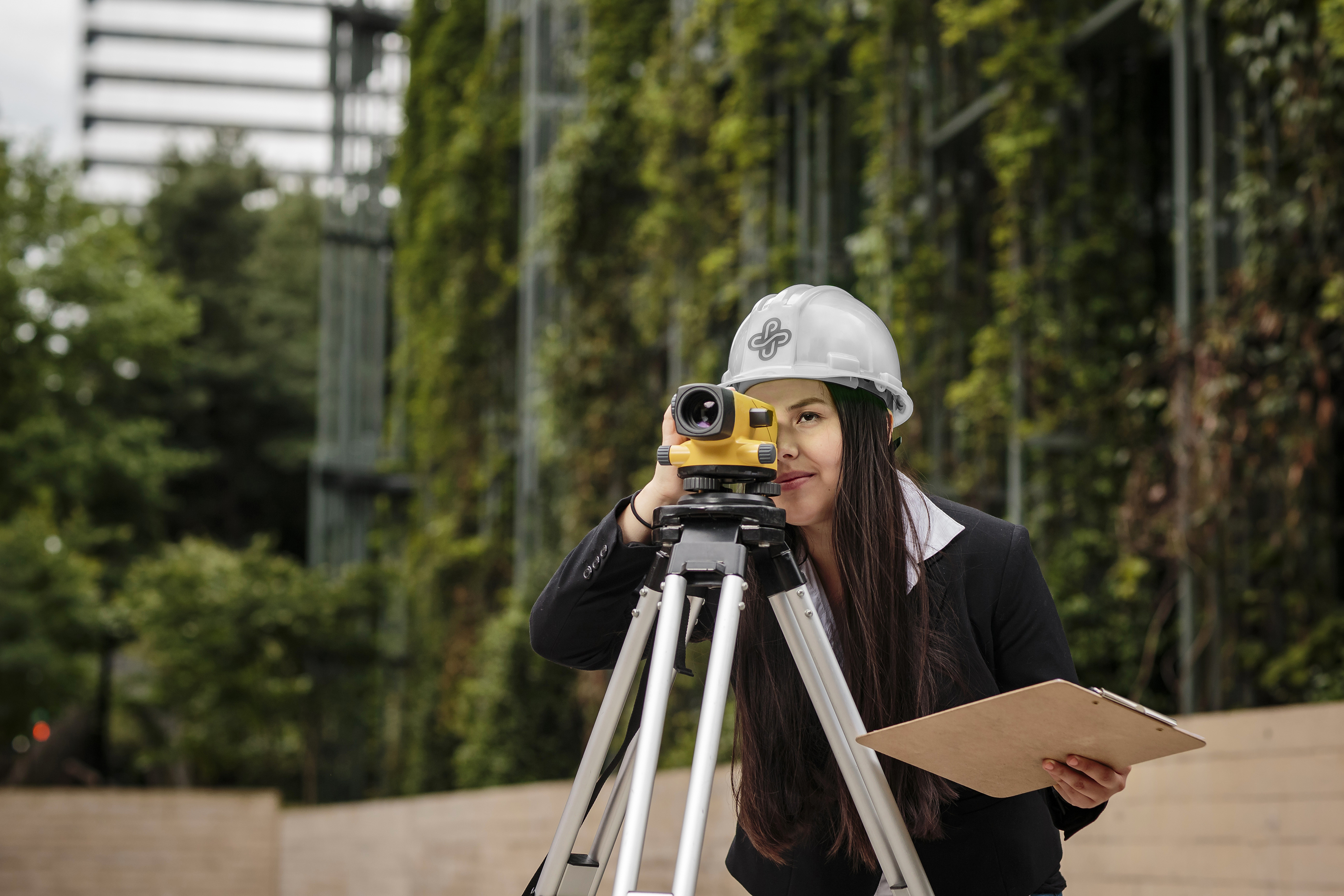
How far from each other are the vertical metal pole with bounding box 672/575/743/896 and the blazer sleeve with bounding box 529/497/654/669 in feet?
0.60

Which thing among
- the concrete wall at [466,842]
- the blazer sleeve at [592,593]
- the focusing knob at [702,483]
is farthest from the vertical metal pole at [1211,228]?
the focusing knob at [702,483]

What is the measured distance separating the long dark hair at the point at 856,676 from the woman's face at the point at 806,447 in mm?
14

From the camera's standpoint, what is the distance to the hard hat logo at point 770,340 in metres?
1.73

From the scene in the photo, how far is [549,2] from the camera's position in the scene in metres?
13.0

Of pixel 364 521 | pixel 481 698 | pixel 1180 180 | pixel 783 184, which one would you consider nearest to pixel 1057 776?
pixel 1180 180

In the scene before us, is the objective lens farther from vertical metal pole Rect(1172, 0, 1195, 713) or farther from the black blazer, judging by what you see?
vertical metal pole Rect(1172, 0, 1195, 713)

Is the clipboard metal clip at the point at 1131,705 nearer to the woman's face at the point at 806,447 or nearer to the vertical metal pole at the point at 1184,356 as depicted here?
the woman's face at the point at 806,447

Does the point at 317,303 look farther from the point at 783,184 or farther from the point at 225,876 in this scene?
the point at 783,184

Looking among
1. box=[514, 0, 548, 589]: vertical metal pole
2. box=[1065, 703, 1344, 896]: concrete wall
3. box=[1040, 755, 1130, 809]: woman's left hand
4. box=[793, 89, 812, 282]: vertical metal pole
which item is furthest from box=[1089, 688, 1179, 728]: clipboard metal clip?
box=[514, 0, 548, 589]: vertical metal pole

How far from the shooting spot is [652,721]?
1.48 meters

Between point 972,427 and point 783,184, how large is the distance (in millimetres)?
2682

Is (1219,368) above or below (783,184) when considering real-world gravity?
below

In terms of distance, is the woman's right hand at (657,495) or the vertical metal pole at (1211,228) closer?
the woman's right hand at (657,495)

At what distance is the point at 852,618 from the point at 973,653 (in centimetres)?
15
